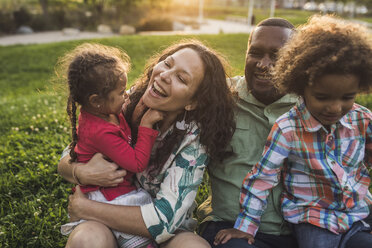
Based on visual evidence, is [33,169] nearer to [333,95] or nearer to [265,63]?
[265,63]

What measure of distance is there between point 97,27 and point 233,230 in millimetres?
21923

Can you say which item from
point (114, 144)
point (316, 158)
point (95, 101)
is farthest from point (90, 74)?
point (316, 158)

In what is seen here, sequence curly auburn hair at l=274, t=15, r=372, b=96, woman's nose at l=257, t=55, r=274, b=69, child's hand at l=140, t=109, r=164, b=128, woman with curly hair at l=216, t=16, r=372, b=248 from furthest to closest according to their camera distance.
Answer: woman's nose at l=257, t=55, r=274, b=69, child's hand at l=140, t=109, r=164, b=128, woman with curly hair at l=216, t=16, r=372, b=248, curly auburn hair at l=274, t=15, r=372, b=96

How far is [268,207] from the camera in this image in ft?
7.85

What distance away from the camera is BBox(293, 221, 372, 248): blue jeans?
2.11m

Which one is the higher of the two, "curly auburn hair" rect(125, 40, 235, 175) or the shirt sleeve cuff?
"curly auburn hair" rect(125, 40, 235, 175)

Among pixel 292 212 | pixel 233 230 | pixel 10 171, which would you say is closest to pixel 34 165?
pixel 10 171

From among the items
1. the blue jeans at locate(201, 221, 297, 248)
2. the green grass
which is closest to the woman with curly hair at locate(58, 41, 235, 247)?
the blue jeans at locate(201, 221, 297, 248)

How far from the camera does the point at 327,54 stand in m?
1.92

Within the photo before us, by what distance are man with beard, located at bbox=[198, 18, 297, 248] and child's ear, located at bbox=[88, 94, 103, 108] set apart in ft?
2.85

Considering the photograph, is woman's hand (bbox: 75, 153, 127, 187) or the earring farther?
the earring

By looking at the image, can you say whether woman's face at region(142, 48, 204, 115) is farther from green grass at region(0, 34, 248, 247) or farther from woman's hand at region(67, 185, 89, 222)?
woman's hand at region(67, 185, 89, 222)

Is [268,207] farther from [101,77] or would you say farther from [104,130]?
[101,77]

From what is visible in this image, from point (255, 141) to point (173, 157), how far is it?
618mm
